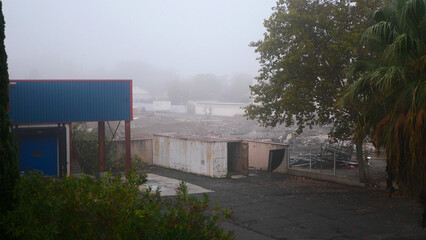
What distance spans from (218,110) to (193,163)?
80361 millimetres

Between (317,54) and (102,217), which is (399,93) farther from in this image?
(102,217)

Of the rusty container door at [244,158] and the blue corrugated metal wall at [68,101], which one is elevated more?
the blue corrugated metal wall at [68,101]

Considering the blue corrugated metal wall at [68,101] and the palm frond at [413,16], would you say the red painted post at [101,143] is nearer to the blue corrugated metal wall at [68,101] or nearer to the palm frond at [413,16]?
the blue corrugated metal wall at [68,101]

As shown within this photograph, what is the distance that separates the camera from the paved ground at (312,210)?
1263 centimetres

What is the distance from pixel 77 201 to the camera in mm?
5707

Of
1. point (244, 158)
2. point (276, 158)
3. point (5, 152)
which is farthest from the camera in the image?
point (276, 158)

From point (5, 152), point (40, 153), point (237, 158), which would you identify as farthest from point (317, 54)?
point (5, 152)

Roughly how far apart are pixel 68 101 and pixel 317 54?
12589 millimetres

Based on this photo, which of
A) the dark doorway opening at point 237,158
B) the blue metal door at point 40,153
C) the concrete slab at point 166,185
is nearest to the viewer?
the concrete slab at point 166,185

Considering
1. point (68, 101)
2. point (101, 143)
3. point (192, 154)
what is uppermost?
point (68, 101)

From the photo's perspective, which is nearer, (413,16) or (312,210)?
(413,16)

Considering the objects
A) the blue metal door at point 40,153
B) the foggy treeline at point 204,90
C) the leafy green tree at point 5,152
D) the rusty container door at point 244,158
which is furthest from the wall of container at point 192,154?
the foggy treeline at point 204,90

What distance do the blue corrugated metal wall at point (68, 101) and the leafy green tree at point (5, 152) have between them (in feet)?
44.5

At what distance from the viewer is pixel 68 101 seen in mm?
20922
